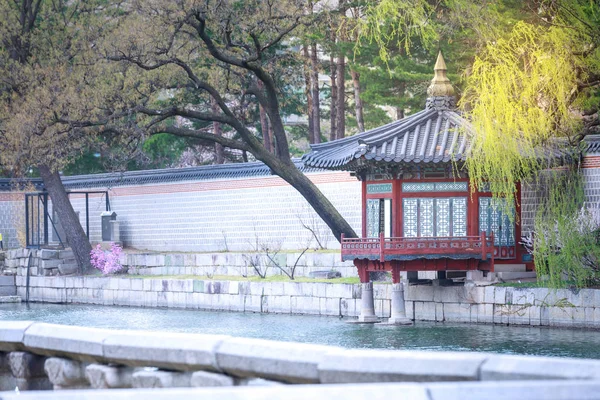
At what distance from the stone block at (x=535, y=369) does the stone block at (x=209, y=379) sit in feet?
5.02

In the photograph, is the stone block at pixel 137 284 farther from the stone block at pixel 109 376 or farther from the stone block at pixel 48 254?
the stone block at pixel 109 376

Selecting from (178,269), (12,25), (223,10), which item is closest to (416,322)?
(223,10)

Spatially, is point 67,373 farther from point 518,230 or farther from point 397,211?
point 518,230

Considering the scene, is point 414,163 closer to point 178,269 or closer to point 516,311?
point 516,311

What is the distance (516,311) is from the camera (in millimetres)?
19703

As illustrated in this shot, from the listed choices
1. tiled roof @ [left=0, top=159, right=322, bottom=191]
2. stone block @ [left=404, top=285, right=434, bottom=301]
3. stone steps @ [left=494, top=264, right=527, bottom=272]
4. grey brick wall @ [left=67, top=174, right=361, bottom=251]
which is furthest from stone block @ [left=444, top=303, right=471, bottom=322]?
tiled roof @ [left=0, top=159, right=322, bottom=191]

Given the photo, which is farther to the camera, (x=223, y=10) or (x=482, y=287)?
(x=223, y=10)

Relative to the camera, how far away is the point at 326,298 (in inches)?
902

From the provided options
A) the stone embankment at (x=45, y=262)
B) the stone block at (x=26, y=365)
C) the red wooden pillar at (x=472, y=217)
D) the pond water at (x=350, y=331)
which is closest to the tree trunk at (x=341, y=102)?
the pond water at (x=350, y=331)

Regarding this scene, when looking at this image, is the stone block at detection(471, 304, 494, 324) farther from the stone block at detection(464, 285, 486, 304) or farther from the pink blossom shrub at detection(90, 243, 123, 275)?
the pink blossom shrub at detection(90, 243, 123, 275)

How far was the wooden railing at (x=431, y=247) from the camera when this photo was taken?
2020cm

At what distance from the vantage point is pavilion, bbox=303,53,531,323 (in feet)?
66.6

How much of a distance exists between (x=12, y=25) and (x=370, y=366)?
85.5ft

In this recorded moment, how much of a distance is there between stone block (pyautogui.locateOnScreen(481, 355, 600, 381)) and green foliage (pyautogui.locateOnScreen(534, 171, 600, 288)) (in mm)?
14545
